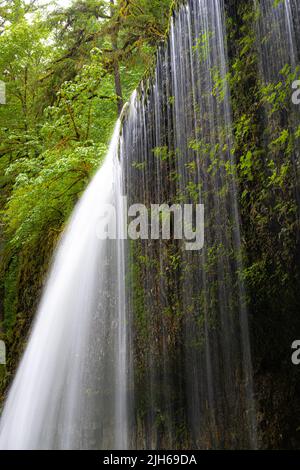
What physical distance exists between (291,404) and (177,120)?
3.35 meters

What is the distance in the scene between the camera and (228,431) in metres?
4.00

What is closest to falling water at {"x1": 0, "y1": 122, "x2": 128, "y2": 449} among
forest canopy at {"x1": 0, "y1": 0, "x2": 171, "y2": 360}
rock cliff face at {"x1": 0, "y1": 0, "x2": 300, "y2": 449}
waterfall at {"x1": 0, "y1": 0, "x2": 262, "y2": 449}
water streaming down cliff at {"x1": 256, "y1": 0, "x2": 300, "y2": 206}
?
waterfall at {"x1": 0, "y1": 0, "x2": 262, "y2": 449}

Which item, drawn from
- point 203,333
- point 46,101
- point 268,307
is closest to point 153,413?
point 203,333

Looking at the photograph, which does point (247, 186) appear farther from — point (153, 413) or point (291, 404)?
point (153, 413)

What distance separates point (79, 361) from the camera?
635 centimetres

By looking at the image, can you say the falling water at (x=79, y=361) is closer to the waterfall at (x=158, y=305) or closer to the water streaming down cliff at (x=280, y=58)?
the waterfall at (x=158, y=305)

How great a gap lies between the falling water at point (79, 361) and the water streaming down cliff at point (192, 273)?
0.47 m

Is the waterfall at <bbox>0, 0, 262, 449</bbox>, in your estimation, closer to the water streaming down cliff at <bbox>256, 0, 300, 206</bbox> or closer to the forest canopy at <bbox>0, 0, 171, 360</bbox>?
the water streaming down cliff at <bbox>256, 0, 300, 206</bbox>

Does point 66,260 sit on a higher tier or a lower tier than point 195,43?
lower

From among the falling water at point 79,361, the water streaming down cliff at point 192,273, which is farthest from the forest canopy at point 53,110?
the water streaming down cliff at point 192,273

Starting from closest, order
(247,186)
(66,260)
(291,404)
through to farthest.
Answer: (291,404) → (247,186) → (66,260)

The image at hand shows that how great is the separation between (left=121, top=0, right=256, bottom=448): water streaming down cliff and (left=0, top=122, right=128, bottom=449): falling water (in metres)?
0.47

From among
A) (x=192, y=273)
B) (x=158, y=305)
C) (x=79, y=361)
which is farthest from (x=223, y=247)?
(x=79, y=361)

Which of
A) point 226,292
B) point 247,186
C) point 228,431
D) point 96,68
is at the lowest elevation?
point 228,431
